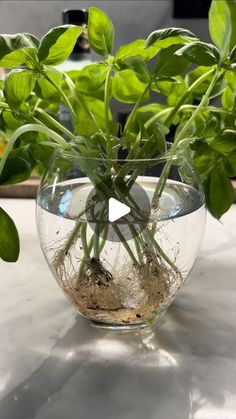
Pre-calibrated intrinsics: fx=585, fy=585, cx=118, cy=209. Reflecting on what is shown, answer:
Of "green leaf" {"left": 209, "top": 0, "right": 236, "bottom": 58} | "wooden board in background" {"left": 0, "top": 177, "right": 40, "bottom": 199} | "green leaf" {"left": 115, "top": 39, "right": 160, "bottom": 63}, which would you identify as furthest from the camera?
"wooden board in background" {"left": 0, "top": 177, "right": 40, "bottom": 199}

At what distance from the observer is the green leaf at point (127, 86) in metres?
0.48

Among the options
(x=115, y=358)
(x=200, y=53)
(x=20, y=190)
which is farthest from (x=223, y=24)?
(x=20, y=190)

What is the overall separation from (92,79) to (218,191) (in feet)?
0.46

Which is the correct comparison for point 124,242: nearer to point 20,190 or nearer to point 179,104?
point 179,104

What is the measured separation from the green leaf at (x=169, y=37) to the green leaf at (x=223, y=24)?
3 cm

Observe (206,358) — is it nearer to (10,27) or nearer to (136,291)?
(136,291)

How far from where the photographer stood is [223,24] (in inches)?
14.5

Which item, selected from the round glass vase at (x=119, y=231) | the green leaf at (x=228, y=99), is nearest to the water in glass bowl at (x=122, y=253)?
the round glass vase at (x=119, y=231)

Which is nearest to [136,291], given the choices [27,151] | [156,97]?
[27,151]

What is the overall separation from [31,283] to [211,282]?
0.17 m

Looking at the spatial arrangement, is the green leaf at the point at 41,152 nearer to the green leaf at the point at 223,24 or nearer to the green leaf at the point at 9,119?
the green leaf at the point at 9,119

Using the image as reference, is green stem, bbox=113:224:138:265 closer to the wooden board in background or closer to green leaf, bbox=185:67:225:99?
green leaf, bbox=185:67:225:99

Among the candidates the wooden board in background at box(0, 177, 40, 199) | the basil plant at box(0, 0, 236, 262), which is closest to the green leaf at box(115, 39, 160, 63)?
the basil plant at box(0, 0, 236, 262)

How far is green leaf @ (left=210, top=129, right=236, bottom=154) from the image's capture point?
1.43 feet
